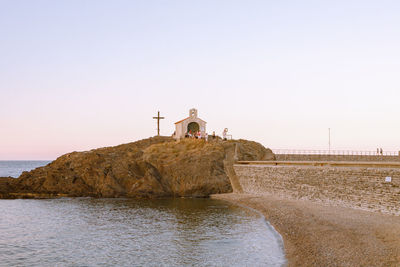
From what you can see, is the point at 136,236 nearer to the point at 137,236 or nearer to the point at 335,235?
the point at 137,236

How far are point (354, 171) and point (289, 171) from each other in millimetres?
9088

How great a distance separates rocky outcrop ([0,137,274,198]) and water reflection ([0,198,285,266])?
890cm

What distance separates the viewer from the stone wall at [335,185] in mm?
26956

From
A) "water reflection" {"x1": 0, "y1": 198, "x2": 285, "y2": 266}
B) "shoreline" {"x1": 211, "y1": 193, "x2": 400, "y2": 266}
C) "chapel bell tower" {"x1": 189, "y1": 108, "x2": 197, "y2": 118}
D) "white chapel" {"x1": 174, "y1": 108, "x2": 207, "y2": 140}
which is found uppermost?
"chapel bell tower" {"x1": 189, "y1": 108, "x2": 197, "y2": 118}

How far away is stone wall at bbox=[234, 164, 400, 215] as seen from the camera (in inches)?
1061

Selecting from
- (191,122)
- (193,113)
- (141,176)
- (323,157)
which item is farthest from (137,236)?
(323,157)

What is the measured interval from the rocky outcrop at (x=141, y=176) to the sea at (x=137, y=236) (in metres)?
8.68

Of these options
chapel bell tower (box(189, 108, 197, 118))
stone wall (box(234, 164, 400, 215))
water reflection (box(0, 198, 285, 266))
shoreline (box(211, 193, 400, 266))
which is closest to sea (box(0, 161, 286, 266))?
water reflection (box(0, 198, 285, 266))

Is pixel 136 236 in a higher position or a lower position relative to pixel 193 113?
lower

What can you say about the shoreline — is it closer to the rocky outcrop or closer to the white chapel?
the rocky outcrop

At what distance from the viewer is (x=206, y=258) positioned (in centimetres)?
2038

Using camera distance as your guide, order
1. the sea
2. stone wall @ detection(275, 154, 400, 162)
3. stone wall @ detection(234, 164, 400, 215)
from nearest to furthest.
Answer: the sea, stone wall @ detection(234, 164, 400, 215), stone wall @ detection(275, 154, 400, 162)

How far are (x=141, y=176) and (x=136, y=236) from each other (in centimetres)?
2629

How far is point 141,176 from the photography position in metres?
52.0
